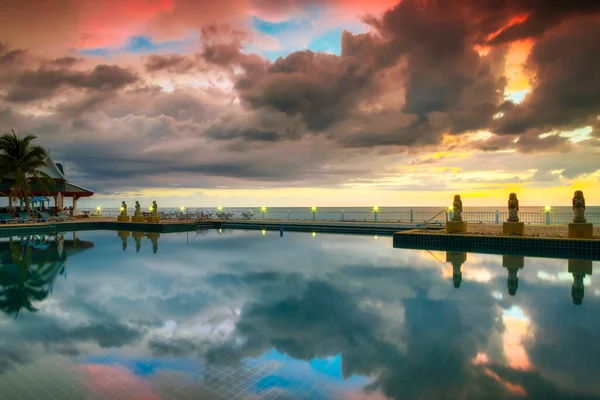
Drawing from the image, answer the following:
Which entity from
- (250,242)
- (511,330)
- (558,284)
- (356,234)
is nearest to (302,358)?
(511,330)

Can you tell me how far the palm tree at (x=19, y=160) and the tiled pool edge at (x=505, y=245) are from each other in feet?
80.6

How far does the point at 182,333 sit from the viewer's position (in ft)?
16.5

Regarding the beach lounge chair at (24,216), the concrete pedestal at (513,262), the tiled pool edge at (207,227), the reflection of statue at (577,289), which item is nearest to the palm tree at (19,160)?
the beach lounge chair at (24,216)

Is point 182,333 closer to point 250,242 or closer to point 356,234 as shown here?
point 250,242

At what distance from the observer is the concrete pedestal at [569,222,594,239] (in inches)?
425

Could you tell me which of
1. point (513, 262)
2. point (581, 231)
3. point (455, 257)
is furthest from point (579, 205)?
point (455, 257)

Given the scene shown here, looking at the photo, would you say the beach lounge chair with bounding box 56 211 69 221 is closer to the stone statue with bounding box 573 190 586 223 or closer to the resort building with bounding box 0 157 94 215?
the resort building with bounding box 0 157 94 215

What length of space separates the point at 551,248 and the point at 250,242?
11.3 m

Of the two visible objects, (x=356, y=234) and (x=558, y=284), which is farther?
(x=356, y=234)

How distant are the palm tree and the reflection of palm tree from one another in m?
15.6

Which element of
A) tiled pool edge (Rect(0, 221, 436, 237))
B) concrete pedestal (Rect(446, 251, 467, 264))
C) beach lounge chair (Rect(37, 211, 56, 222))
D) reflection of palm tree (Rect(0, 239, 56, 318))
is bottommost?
reflection of palm tree (Rect(0, 239, 56, 318))

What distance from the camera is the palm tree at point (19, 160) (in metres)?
23.5

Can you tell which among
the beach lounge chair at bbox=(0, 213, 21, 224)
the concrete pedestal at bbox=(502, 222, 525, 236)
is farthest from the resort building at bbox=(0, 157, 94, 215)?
the concrete pedestal at bbox=(502, 222, 525, 236)

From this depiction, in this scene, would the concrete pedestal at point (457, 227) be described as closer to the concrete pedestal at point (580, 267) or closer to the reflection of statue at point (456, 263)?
the reflection of statue at point (456, 263)
